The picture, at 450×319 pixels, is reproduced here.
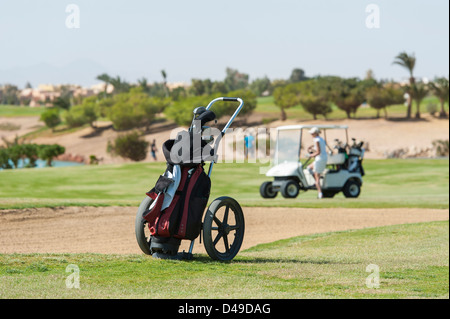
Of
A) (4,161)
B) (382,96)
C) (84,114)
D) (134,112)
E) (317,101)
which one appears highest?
(382,96)

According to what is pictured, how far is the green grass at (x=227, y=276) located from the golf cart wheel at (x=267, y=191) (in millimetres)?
12254

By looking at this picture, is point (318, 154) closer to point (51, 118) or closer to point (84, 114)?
point (84, 114)

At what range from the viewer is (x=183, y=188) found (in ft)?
27.0

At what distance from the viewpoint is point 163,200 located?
26.9 ft

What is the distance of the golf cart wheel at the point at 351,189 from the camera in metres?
23.6

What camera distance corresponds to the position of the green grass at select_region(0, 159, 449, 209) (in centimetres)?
2253

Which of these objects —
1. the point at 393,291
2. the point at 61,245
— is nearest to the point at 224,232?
the point at 393,291

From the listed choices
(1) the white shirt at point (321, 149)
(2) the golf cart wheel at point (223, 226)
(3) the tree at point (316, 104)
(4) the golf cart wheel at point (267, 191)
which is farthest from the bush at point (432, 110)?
(2) the golf cart wheel at point (223, 226)

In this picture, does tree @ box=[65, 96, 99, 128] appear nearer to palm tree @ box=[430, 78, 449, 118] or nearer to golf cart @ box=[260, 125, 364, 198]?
palm tree @ box=[430, 78, 449, 118]

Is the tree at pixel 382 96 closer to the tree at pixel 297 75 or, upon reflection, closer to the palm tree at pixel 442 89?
the palm tree at pixel 442 89

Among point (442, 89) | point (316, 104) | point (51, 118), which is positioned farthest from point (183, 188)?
point (51, 118)

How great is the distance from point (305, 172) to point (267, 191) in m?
1.46
